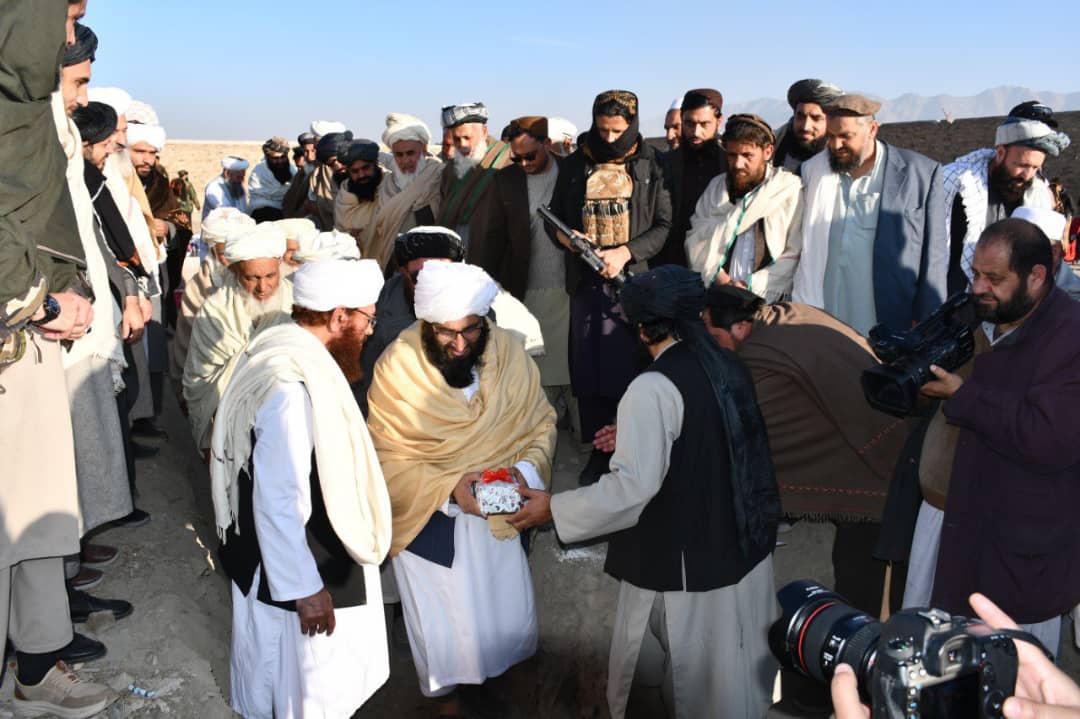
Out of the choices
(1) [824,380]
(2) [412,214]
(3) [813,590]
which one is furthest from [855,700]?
(2) [412,214]

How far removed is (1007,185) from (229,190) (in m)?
7.65

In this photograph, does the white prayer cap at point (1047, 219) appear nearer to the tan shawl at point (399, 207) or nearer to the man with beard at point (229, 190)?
the tan shawl at point (399, 207)

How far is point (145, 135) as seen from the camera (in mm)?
7023

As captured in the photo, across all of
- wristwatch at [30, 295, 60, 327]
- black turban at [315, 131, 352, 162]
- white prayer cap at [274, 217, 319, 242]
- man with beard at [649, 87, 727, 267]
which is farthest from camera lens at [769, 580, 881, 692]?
black turban at [315, 131, 352, 162]

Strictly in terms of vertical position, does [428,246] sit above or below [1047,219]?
below

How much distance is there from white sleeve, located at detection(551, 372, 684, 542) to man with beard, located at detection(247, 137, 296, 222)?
6.86 metres

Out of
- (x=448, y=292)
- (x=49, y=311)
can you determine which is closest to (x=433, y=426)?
(x=448, y=292)

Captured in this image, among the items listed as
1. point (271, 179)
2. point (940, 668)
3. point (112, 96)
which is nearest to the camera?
point (940, 668)

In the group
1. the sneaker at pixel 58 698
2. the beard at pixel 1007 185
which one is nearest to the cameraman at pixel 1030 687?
the sneaker at pixel 58 698

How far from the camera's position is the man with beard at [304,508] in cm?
297

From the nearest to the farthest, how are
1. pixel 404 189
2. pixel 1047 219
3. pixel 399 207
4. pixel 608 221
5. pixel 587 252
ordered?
pixel 1047 219, pixel 587 252, pixel 608 221, pixel 399 207, pixel 404 189

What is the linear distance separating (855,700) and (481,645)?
8.14 feet

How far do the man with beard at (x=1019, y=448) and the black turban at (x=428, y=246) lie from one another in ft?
7.59

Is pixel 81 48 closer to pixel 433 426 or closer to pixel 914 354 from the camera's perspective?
pixel 433 426
